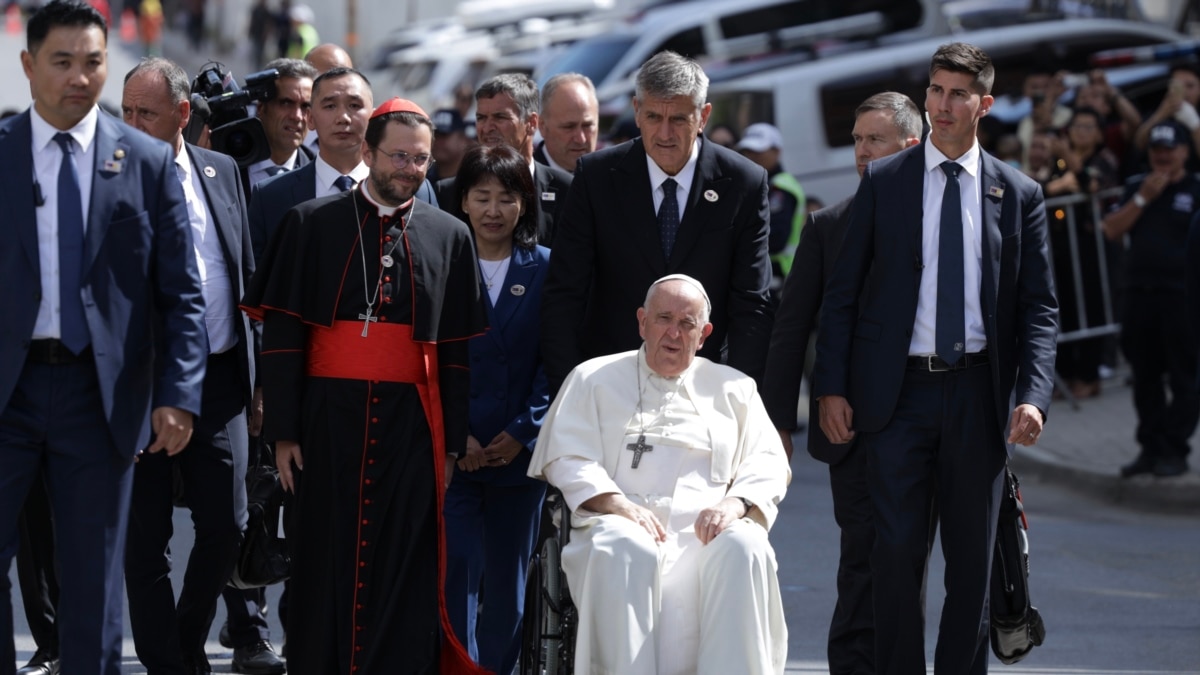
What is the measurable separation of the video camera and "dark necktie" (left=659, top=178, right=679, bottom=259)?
6.64 feet

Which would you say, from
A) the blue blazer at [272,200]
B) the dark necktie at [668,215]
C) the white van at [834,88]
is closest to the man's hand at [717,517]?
the dark necktie at [668,215]

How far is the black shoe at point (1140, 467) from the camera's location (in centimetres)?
1255

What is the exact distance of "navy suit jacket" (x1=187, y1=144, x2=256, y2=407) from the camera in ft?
23.4

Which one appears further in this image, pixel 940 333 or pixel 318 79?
pixel 318 79

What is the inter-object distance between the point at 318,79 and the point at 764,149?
729cm

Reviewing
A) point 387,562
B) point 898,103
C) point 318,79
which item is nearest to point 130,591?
point 387,562

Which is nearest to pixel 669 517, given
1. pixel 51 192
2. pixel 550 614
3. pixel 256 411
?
pixel 550 614

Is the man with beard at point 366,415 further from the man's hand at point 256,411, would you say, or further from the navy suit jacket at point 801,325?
the navy suit jacket at point 801,325

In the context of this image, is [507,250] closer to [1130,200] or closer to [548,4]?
[1130,200]

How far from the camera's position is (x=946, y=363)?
21.9 feet

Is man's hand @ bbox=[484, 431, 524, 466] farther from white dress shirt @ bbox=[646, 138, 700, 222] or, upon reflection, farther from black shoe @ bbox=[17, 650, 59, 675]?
black shoe @ bbox=[17, 650, 59, 675]

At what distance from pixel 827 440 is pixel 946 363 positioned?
87 cm

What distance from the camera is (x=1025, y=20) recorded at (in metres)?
21.3

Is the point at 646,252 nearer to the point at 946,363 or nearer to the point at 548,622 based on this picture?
the point at 946,363
